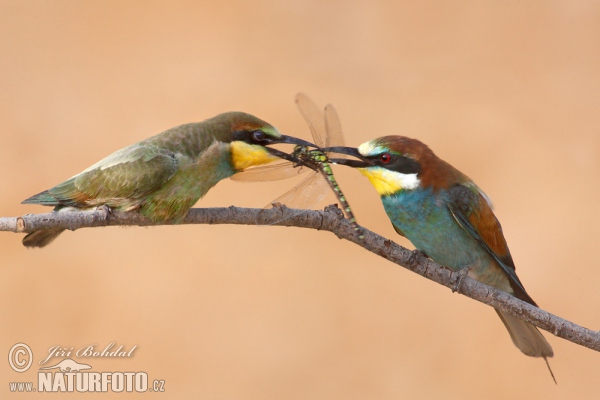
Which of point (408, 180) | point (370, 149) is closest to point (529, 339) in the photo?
point (408, 180)

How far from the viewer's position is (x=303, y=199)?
4.66ft

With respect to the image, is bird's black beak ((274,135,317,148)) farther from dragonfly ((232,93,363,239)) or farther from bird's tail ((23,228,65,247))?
bird's tail ((23,228,65,247))

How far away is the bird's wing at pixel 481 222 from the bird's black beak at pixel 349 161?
0.26 meters

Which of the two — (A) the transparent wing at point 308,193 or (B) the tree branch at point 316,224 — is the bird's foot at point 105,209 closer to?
(B) the tree branch at point 316,224

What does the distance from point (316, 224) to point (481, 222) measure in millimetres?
578

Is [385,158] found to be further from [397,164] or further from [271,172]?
[271,172]

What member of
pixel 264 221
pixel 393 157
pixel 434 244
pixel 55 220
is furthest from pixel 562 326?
pixel 55 220

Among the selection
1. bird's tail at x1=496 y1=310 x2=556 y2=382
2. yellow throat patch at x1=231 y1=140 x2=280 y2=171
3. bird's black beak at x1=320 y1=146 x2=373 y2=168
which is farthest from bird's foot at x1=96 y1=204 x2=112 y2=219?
bird's tail at x1=496 y1=310 x2=556 y2=382

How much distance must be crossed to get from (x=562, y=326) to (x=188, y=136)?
85 cm

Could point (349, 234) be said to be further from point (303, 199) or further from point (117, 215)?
point (117, 215)

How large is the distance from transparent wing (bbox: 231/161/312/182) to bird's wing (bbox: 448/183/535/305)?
400 millimetres

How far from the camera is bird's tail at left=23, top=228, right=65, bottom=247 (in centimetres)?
141

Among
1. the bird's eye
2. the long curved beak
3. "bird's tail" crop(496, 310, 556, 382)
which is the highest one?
the bird's eye

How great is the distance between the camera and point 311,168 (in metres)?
1.44
